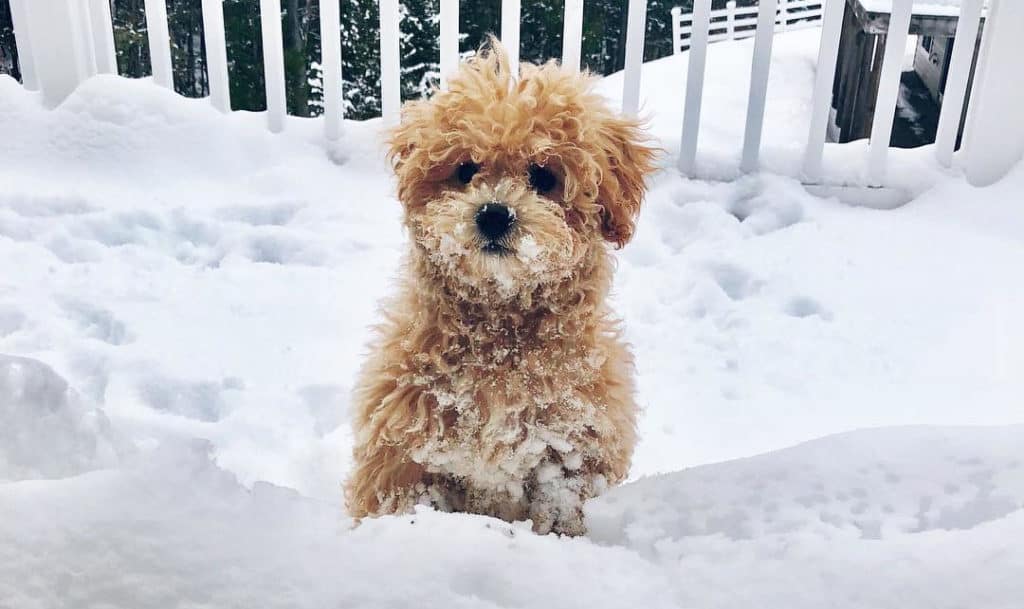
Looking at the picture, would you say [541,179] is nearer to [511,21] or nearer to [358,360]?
[358,360]

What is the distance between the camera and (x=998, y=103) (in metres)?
3.77

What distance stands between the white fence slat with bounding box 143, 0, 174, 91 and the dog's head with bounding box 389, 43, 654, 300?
2653 millimetres

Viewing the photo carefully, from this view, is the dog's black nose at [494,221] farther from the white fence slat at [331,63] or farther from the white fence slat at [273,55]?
the white fence slat at [273,55]

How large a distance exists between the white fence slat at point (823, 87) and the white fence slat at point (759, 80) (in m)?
0.22

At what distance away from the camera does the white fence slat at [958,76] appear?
3.73m

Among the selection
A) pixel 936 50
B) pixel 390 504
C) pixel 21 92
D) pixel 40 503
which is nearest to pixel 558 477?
pixel 390 504

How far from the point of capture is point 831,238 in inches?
142

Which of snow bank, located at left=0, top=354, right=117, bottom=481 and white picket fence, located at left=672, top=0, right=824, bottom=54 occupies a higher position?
snow bank, located at left=0, top=354, right=117, bottom=481

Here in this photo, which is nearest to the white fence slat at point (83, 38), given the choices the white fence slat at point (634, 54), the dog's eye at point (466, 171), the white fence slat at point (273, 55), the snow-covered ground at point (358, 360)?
the snow-covered ground at point (358, 360)

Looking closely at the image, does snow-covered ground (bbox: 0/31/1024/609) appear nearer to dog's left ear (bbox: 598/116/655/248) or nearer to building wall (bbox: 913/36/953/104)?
dog's left ear (bbox: 598/116/655/248)

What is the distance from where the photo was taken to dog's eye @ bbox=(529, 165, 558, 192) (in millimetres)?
1888

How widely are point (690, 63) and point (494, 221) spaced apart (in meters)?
2.49

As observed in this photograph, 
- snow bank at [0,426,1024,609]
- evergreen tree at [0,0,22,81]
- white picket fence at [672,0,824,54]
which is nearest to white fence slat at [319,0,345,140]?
snow bank at [0,426,1024,609]

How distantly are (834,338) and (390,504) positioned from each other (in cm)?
187
